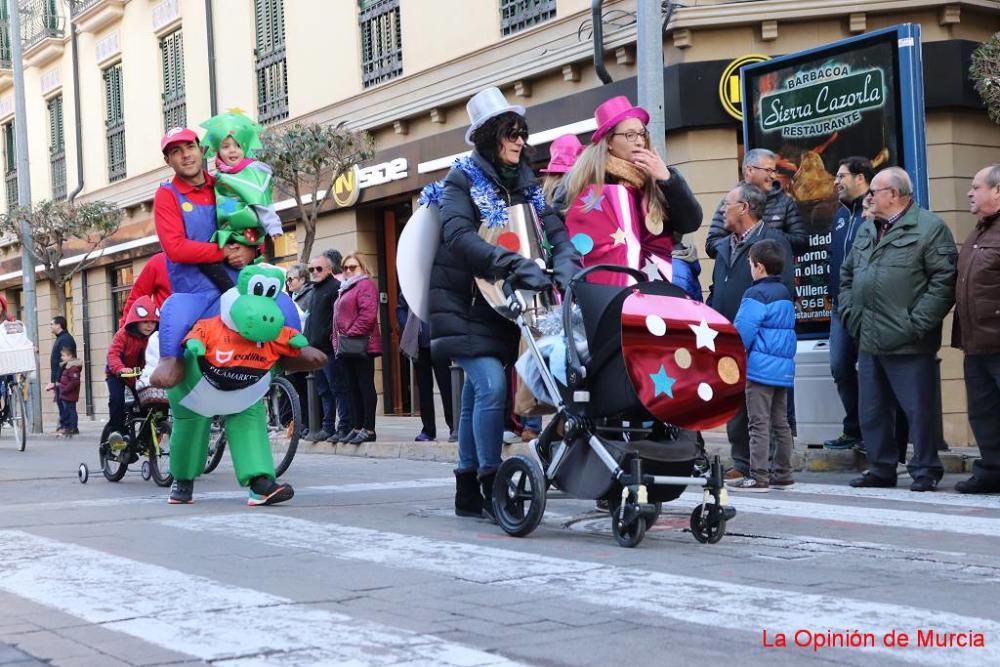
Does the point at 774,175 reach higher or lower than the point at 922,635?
higher

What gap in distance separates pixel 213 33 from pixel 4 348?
1109cm

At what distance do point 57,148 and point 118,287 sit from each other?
495 centimetres

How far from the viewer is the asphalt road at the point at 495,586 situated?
4070 mm

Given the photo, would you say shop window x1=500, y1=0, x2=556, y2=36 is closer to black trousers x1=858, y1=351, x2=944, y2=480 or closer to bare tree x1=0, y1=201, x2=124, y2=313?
black trousers x1=858, y1=351, x2=944, y2=480

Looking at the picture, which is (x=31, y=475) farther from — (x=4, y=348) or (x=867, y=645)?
(x=867, y=645)

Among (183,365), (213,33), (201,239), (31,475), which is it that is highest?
(213,33)

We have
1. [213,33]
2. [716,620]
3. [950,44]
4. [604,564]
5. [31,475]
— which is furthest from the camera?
[213,33]

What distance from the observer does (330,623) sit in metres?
4.47

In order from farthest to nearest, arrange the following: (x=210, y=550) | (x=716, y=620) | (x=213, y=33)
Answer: (x=213, y=33) < (x=210, y=550) < (x=716, y=620)

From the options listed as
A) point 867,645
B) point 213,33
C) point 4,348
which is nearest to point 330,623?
point 867,645

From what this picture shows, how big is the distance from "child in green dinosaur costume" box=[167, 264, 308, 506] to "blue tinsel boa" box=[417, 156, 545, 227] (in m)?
1.50

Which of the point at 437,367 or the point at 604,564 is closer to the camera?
the point at 604,564

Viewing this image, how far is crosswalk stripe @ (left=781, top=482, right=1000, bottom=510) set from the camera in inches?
302

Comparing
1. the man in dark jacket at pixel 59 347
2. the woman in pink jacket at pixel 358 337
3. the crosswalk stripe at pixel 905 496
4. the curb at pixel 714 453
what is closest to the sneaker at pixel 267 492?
the curb at pixel 714 453
